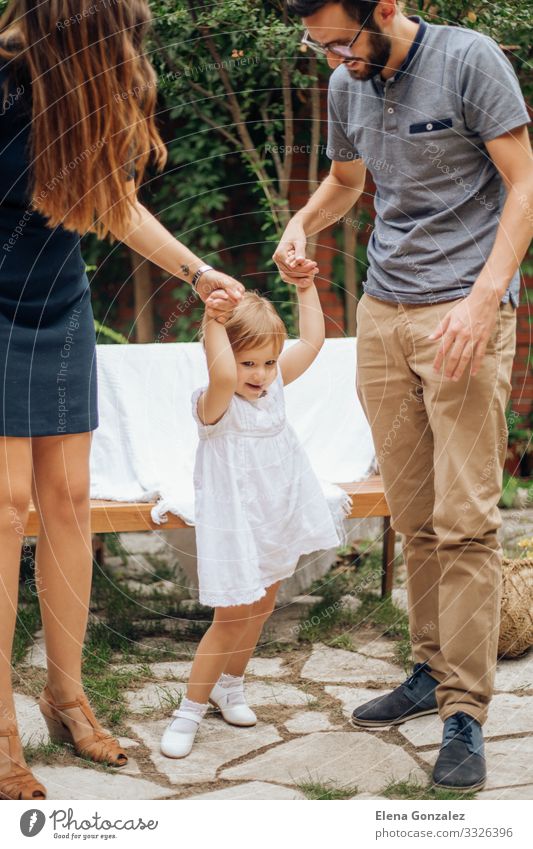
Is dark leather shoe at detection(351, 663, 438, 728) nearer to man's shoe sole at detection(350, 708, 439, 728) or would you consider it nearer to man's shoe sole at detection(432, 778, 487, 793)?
man's shoe sole at detection(350, 708, 439, 728)

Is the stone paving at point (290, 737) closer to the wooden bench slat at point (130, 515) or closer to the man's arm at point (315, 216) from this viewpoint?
the wooden bench slat at point (130, 515)

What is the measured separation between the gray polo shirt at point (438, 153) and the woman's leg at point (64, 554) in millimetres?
800

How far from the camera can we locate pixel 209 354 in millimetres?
2412

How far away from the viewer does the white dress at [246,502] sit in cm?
252

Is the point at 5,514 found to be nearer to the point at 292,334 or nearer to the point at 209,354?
the point at 209,354

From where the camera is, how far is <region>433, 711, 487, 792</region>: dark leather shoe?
2250 mm

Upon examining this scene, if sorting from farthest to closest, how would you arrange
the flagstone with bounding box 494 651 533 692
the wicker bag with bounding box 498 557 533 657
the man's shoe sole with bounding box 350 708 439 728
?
1. the wicker bag with bounding box 498 557 533 657
2. the flagstone with bounding box 494 651 533 692
3. the man's shoe sole with bounding box 350 708 439 728

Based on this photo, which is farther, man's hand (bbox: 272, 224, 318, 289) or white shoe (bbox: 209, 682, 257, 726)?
white shoe (bbox: 209, 682, 257, 726)

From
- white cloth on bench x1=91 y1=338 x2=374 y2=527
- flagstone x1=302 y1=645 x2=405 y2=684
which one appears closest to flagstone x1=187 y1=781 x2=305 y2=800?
flagstone x1=302 y1=645 x2=405 y2=684

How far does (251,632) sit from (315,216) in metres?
1.05

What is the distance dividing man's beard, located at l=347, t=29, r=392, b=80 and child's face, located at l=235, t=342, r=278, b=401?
25.3 inches

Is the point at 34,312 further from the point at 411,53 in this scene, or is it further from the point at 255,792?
the point at 255,792
